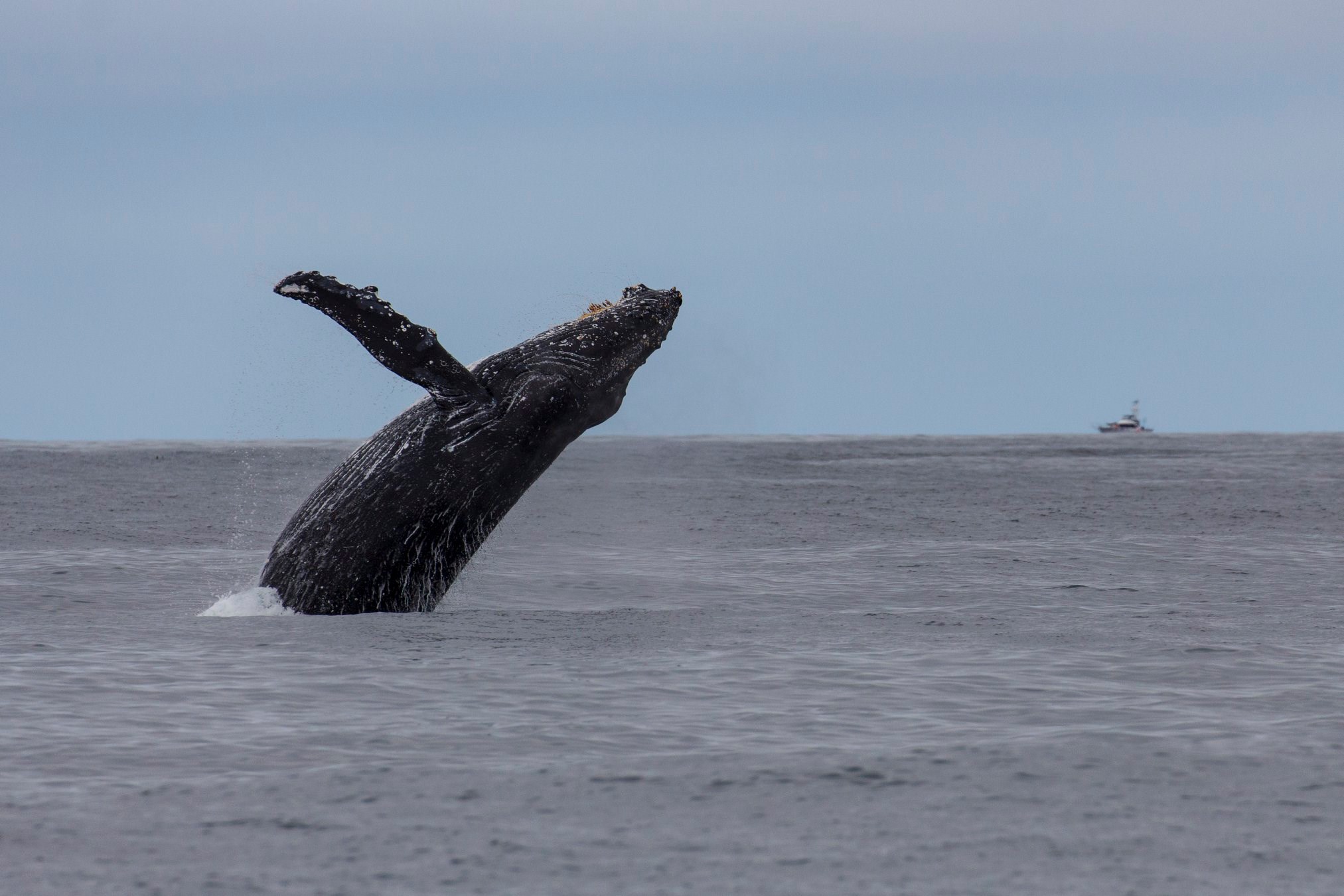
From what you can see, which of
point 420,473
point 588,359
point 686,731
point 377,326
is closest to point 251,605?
point 420,473

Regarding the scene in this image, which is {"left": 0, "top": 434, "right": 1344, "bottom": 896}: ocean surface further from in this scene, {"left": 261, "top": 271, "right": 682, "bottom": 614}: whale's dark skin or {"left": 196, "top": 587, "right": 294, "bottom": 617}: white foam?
{"left": 261, "top": 271, "right": 682, "bottom": 614}: whale's dark skin

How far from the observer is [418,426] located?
10.4 meters

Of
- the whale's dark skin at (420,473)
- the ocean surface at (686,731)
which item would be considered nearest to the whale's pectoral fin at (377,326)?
the whale's dark skin at (420,473)

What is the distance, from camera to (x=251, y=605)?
1018 centimetres

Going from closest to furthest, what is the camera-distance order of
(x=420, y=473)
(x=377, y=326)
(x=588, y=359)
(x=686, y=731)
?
(x=686, y=731)
(x=377, y=326)
(x=420, y=473)
(x=588, y=359)

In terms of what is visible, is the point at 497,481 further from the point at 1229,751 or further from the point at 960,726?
the point at 1229,751

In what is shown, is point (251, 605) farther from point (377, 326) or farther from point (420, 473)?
point (377, 326)

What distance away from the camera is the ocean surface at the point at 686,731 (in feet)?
13.4

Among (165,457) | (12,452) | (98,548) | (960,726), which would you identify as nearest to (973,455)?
(165,457)

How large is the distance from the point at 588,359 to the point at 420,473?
155 cm

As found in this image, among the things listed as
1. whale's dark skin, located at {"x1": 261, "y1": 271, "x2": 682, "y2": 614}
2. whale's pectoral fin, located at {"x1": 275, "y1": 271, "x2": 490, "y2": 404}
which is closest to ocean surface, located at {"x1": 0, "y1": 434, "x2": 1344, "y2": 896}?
whale's dark skin, located at {"x1": 261, "y1": 271, "x2": 682, "y2": 614}

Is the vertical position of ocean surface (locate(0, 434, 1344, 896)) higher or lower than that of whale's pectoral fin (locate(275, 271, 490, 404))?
lower

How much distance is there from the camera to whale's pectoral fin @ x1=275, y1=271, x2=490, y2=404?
9.73 metres

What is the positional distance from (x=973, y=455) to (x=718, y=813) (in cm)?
5552
